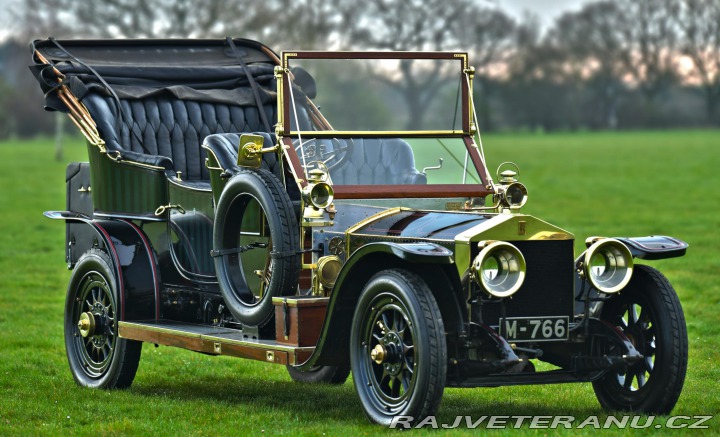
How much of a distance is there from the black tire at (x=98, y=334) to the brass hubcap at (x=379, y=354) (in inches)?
97.7

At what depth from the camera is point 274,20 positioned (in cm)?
4825

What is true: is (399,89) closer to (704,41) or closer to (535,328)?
(535,328)

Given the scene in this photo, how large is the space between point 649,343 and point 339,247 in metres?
1.83

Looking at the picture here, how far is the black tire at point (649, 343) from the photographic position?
7.26m

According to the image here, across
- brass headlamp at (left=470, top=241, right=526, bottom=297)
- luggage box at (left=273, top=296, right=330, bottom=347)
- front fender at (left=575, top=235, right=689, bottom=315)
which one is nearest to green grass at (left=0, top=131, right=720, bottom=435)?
luggage box at (left=273, top=296, right=330, bottom=347)

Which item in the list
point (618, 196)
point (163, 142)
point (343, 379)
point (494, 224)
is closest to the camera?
point (494, 224)

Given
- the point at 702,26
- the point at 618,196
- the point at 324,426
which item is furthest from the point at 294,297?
the point at 702,26

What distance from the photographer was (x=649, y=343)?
7449 mm

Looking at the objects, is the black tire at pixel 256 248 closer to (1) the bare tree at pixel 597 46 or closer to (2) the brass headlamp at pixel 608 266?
(2) the brass headlamp at pixel 608 266

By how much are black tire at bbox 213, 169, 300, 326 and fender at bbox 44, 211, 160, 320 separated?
2.65ft

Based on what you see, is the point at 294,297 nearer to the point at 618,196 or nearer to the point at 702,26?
the point at 618,196

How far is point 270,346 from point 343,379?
2.07 meters

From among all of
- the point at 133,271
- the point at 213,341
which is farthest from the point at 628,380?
the point at 133,271

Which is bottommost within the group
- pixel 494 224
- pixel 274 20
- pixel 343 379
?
pixel 343 379
